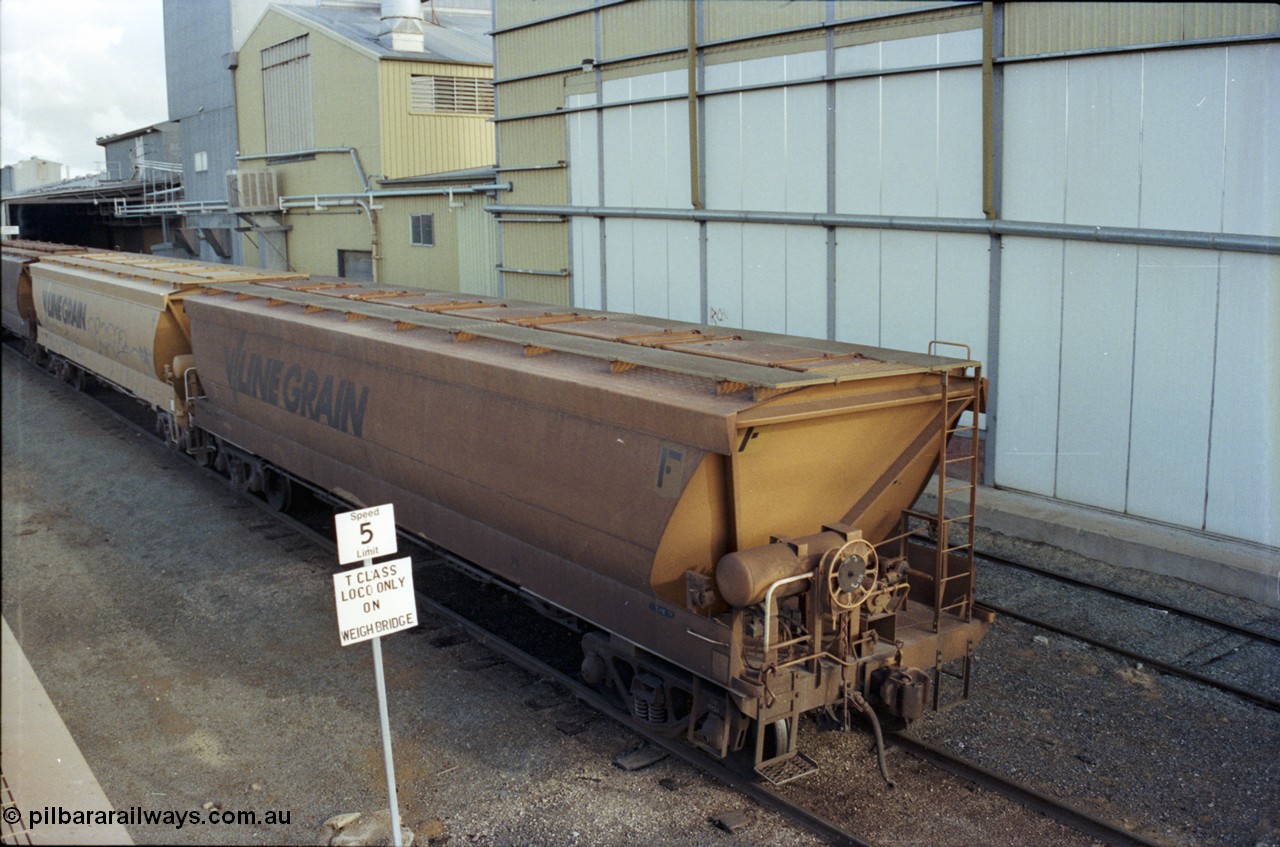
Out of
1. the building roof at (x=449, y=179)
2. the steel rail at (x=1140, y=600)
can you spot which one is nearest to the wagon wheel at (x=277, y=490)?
the steel rail at (x=1140, y=600)

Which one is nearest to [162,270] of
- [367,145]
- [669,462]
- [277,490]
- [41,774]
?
[277,490]

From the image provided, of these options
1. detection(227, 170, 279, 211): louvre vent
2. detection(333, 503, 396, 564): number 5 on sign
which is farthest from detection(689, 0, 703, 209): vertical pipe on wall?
detection(227, 170, 279, 211): louvre vent

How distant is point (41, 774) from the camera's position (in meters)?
7.23

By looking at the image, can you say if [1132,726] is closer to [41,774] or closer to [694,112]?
[41,774]

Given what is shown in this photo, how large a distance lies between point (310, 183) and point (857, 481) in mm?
28187

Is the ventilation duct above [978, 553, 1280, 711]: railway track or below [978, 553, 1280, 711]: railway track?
above

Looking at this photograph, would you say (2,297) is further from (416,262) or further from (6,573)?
(6,573)

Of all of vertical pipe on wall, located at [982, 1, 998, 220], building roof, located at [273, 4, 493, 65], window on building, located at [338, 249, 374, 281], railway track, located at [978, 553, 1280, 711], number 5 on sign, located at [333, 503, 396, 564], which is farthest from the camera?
window on building, located at [338, 249, 374, 281]

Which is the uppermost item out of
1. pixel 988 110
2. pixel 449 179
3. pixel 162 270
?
pixel 449 179

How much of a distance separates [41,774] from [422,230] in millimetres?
21139

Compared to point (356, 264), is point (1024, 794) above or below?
below

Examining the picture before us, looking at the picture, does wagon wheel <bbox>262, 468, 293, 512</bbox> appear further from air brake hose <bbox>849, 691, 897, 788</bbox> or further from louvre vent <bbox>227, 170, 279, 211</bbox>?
louvre vent <bbox>227, 170, 279, 211</bbox>

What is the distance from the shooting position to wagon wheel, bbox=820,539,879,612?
679 cm

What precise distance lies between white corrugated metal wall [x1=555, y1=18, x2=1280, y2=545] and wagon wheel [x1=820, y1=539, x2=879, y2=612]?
6.24 m
